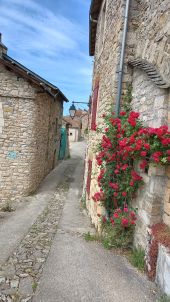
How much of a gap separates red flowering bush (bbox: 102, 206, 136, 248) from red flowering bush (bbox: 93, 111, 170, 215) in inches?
9.4

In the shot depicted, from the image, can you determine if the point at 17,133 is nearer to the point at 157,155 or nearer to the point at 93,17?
the point at 93,17

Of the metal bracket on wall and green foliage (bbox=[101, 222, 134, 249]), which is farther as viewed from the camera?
green foliage (bbox=[101, 222, 134, 249])

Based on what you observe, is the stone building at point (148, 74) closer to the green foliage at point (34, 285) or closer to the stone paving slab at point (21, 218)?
the green foliage at point (34, 285)

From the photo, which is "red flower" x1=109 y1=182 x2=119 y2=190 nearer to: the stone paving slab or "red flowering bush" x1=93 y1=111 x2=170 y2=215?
"red flowering bush" x1=93 y1=111 x2=170 y2=215

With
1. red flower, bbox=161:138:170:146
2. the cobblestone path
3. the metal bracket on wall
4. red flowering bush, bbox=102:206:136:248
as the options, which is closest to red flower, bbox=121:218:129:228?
red flowering bush, bbox=102:206:136:248

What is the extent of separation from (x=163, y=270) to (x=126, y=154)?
1677 millimetres

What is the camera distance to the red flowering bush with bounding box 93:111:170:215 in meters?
3.49

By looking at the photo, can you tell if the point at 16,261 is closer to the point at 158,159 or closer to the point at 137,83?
the point at 158,159

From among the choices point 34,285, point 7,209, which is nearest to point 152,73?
point 34,285

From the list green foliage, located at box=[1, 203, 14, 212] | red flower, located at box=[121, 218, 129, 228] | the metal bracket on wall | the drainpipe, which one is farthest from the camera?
green foliage, located at box=[1, 203, 14, 212]

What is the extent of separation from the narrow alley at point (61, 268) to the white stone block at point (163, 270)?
0.21 meters

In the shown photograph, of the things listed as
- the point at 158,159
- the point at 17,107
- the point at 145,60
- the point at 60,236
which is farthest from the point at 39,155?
the point at 158,159

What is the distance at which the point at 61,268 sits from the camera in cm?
401

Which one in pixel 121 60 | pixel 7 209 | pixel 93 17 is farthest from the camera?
pixel 93 17
